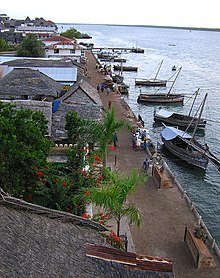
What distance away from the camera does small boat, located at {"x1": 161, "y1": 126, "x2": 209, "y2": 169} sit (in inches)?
1201

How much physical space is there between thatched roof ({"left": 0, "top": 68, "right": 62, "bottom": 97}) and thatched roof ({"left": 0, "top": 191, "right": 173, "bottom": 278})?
19785mm

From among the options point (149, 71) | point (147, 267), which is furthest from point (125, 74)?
point (147, 267)

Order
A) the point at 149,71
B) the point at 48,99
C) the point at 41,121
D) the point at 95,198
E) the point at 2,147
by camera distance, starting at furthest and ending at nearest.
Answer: the point at 149,71, the point at 48,99, the point at 41,121, the point at 2,147, the point at 95,198

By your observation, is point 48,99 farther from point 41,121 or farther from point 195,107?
point 195,107

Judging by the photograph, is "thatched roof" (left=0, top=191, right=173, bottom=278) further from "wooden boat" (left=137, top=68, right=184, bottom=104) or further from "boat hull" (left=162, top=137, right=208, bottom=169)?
"wooden boat" (left=137, top=68, right=184, bottom=104)

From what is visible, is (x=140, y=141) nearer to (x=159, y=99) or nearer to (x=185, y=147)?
(x=185, y=147)

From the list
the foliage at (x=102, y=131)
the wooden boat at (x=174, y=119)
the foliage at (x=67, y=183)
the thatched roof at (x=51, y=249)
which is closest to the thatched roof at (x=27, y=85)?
the foliage at (x=102, y=131)

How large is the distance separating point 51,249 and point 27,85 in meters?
22.5

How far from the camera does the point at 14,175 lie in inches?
595

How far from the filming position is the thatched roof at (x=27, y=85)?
30.0 m

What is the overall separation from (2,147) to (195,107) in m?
44.1

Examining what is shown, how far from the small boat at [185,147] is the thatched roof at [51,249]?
20.3 metres

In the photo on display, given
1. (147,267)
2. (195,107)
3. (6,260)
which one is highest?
(6,260)

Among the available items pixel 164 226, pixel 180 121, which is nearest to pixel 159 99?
pixel 180 121
